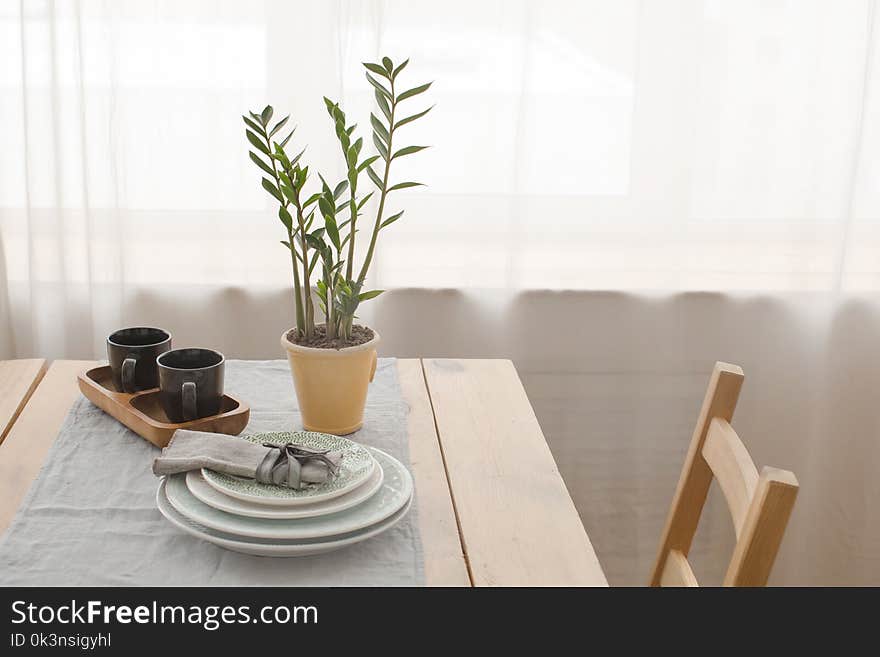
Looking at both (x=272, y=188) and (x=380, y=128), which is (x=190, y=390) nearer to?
(x=272, y=188)

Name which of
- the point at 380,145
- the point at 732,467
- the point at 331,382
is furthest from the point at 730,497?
the point at 380,145

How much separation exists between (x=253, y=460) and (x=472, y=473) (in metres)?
0.30

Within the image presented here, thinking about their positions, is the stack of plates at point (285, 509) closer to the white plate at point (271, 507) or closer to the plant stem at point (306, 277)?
the white plate at point (271, 507)

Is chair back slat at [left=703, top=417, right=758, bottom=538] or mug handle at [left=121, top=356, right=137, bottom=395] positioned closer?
chair back slat at [left=703, top=417, right=758, bottom=538]

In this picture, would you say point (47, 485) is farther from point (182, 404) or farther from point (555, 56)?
point (555, 56)

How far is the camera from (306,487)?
1.17 metres

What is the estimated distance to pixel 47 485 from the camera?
127 centimetres

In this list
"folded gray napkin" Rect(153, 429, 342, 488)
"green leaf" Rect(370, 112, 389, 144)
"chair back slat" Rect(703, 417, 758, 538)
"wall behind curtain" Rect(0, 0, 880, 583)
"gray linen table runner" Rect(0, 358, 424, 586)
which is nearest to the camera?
"gray linen table runner" Rect(0, 358, 424, 586)

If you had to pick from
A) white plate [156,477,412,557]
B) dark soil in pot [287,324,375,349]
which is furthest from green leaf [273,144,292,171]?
white plate [156,477,412,557]

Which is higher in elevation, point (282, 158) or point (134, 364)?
point (282, 158)

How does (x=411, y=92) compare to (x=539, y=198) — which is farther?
(x=539, y=198)

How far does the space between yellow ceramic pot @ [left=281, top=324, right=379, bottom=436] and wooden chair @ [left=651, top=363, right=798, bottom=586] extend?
0.47 m

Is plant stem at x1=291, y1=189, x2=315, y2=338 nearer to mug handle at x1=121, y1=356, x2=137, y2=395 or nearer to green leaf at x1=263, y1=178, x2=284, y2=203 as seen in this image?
green leaf at x1=263, y1=178, x2=284, y2=203

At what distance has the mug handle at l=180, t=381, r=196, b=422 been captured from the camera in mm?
1350
